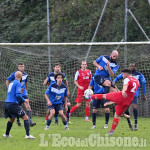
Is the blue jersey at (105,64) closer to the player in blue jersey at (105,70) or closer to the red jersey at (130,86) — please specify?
the player in blue jersey at (105,70)

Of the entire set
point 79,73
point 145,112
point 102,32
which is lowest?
point 145,112

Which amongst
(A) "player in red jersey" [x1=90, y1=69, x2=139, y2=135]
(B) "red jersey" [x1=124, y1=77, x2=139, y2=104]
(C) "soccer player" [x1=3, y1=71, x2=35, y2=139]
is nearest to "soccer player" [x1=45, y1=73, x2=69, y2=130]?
(A) "player in red jersey" [x1=90, y1=69, x2=139, y2=135]

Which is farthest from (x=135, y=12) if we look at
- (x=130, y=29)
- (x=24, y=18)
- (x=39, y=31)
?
(x=24, y=18)

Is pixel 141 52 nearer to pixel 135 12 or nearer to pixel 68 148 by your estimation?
pixel 135 12

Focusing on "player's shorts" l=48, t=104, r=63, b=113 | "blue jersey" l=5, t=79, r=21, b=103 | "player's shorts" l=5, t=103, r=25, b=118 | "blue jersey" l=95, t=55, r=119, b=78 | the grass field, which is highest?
"blue jersey" l=95, t=55, r=119, b=78

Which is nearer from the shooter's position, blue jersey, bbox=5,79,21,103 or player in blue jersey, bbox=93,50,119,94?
blue jersey, bbox=5,79,21,103

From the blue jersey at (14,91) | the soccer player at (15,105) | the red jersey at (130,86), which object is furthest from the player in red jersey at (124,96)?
the blue jersey at (14,91)

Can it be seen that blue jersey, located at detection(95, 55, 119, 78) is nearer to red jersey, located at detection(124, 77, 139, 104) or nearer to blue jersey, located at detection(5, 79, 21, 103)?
red jersey, located at detection(124, 77, 139, 104)

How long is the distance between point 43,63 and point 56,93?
441 cm

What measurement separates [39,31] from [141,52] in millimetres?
6721

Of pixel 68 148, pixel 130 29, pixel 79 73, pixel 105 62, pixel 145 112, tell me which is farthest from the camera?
pixel 130 29

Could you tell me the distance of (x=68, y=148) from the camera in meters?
8.20

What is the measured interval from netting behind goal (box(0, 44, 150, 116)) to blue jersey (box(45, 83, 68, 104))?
396cm

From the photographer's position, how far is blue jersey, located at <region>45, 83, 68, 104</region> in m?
11.2
